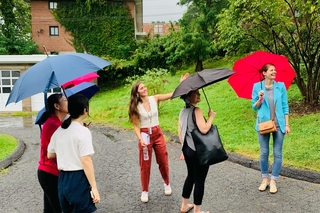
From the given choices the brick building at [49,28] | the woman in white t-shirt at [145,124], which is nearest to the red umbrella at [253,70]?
the woman in white t-shirt at [145,124]

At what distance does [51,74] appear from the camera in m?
2.74

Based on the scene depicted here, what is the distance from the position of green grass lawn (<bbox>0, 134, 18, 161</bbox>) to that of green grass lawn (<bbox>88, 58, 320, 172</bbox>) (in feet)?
11.5

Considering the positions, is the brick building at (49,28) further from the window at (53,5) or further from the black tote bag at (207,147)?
the black tote bag at (207,147)

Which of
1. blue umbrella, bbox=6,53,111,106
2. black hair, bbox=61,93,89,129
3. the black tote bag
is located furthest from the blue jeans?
black hair, bbox=61,93,89,129

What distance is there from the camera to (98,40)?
26.2 metres

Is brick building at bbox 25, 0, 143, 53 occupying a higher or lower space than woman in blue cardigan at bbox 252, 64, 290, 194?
higher

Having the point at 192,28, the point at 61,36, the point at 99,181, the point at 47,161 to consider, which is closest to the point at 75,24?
the point at 61,36

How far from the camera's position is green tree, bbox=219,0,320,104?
7957mm

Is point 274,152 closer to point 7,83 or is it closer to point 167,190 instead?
point 167,190

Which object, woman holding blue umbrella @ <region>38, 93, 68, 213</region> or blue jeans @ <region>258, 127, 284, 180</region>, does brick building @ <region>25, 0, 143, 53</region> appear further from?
woman holding blue umbrella @ <region>38, 93, 68, 213</region>

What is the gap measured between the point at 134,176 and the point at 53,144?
2.73 m

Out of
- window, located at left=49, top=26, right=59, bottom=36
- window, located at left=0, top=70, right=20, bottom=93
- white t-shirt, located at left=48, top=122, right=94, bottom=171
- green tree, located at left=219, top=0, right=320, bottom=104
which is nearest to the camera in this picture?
white t-shirt, located at left=48, top=122, right=94, bottom=171

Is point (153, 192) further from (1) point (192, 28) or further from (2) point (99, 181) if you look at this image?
(1) point (192, 28)

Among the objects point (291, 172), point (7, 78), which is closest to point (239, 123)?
point (291, 172)
